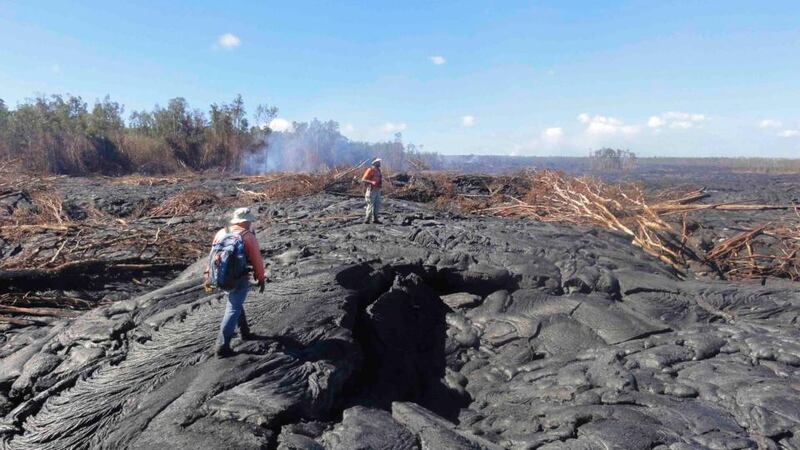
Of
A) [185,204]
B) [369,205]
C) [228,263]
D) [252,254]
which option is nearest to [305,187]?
[185,204]

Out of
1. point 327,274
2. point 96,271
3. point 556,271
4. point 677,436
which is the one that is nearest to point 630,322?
point 556,271

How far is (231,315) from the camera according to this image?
4086mm

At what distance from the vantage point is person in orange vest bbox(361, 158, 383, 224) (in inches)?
351

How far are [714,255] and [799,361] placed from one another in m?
4.45

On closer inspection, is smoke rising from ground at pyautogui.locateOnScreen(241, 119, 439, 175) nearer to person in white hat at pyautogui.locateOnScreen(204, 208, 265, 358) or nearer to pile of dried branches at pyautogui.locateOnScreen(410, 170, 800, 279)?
pile of dried branches at pyautogui.locateOnScreen(410, 170, 800, 279)

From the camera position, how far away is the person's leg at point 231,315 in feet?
13.4

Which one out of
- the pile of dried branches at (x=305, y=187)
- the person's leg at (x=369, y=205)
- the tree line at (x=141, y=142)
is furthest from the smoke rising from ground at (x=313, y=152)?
the person's leg at (x=369, y=205)

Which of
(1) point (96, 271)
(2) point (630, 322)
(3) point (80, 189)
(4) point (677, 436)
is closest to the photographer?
(4) point (677, 436)

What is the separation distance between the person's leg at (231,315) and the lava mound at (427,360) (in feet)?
0.66

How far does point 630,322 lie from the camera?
579 cm

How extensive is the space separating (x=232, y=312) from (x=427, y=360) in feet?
7.95

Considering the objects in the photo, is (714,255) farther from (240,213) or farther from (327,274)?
(240,213)

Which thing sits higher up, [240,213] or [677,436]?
[240,213]

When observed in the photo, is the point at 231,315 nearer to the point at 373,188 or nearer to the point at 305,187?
the point at 373,188
